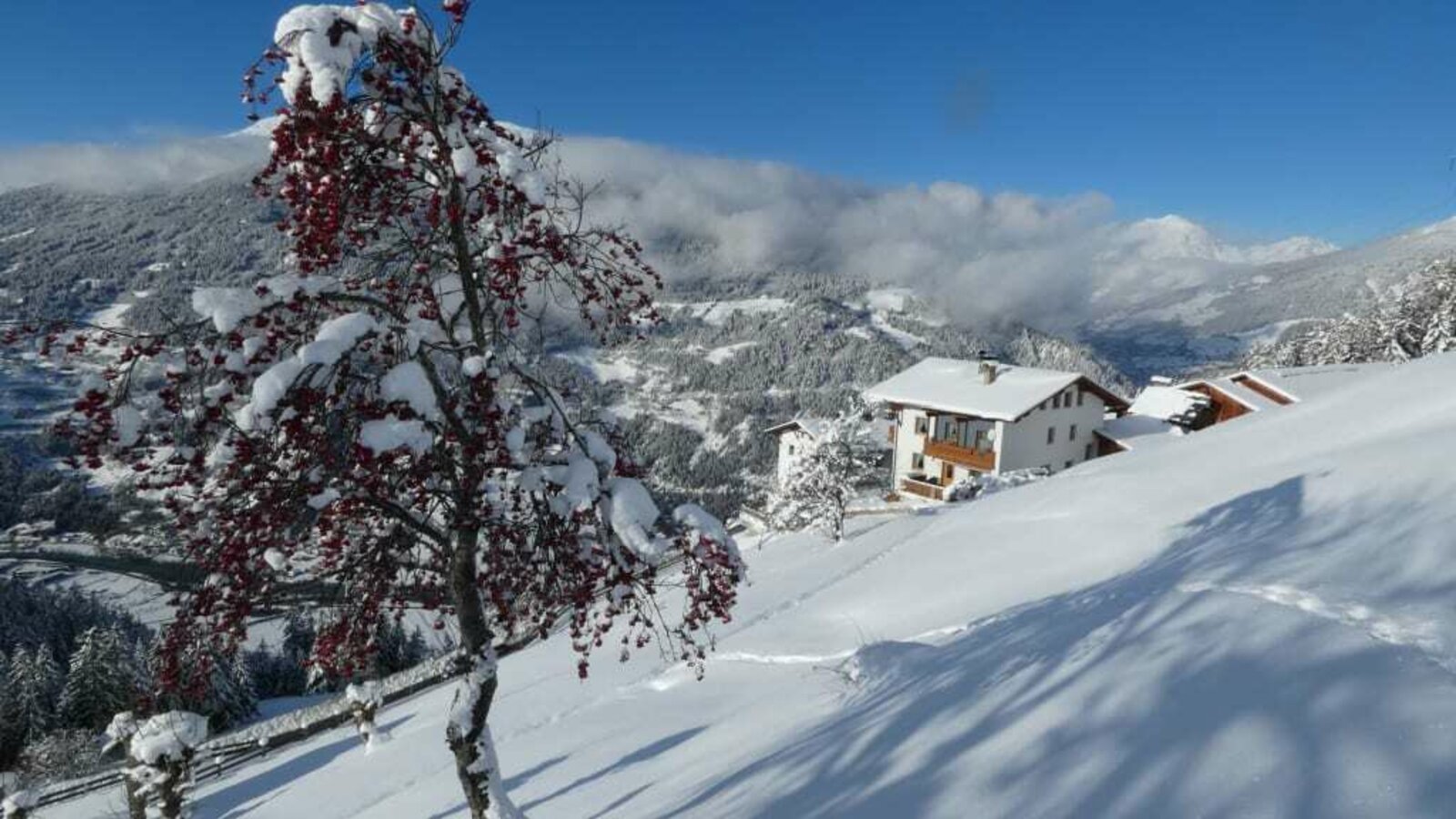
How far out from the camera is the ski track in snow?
4242mm

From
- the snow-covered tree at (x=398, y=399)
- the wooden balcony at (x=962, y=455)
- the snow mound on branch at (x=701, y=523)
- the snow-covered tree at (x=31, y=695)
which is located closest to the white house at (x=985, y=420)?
the wooden balcony at (x=962, y=455)

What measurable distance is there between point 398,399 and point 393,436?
10.8 inches

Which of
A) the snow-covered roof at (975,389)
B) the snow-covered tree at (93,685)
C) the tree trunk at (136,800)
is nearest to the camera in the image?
the tree trunk at (136,800)

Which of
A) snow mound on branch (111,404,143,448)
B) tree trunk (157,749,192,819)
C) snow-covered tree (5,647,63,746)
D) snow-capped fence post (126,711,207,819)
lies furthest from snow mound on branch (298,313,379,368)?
snow-covered tree (5,647,63,746)

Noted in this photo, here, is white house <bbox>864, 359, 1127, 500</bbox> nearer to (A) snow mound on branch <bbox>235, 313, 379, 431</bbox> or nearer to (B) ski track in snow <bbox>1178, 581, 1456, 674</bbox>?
(B) ski track in snow <bbox>1178, 581, 1456, 674</bbox>

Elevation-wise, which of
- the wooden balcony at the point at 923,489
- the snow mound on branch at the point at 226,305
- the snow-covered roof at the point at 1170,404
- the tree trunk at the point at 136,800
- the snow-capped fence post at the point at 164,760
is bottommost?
the tree trunk at the point at 136,800

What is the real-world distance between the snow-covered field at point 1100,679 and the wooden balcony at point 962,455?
19.3 meters

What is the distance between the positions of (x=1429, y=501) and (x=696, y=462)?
636 ft

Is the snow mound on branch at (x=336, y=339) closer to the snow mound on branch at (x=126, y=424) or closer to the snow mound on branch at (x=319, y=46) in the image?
the snow mound on branch at (x=126, y=424)

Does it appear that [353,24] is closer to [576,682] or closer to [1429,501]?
[1429,501]

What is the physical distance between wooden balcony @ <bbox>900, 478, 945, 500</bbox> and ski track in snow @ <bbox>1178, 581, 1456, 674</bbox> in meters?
32.8

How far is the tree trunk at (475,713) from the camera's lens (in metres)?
5.66

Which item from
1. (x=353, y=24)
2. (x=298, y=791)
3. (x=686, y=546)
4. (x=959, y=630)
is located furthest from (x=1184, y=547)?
(x=298, y=791)

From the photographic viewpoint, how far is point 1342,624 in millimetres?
4715
